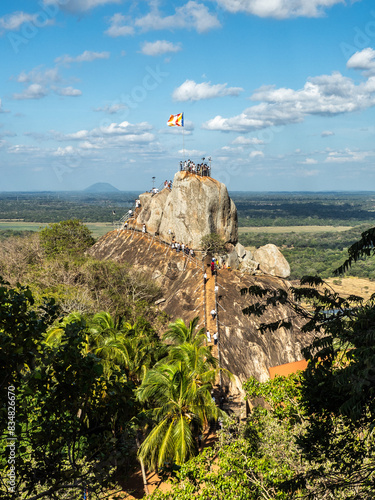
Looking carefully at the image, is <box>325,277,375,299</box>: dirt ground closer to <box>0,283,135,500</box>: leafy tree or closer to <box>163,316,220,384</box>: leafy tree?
<box>163,316,220,384</box>: leafy tree

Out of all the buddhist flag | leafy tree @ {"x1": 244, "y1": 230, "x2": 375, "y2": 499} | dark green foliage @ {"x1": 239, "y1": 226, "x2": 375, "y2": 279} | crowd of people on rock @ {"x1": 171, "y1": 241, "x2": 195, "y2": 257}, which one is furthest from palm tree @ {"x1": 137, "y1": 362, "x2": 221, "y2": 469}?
dark green foliage @ {"x1": 239, "y1": 226, "x2": 375, "y2": 279}

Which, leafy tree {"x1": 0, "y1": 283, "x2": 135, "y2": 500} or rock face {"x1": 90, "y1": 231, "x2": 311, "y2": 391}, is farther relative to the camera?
rock face {"x1": 90, "y1": 231, "x2": 311, "y2": 391}

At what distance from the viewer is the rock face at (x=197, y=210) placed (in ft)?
132

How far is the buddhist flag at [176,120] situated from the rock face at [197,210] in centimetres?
501

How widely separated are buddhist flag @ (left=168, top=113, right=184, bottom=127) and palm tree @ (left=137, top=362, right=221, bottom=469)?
2919 centimetres

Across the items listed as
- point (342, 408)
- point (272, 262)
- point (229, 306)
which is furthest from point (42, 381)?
point (272, 262)

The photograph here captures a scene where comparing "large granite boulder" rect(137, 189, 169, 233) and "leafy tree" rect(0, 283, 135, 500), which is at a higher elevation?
"large granite boulder" rect(137, 189, 169, 233)

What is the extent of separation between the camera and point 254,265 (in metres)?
39.4

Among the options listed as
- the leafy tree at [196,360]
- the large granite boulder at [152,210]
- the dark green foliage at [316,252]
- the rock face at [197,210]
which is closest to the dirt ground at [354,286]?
the dark green foliage at [316,252]

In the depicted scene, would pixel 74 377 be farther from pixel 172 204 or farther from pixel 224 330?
pixel 172 204

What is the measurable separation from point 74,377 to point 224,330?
20.0m

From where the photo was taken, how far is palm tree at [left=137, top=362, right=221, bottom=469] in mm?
13836

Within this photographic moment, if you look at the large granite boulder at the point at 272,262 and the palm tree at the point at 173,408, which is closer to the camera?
the palm tree at the point at 173,408

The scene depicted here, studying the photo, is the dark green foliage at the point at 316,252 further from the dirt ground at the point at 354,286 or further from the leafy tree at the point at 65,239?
the leafy tree at the point at 65,239
